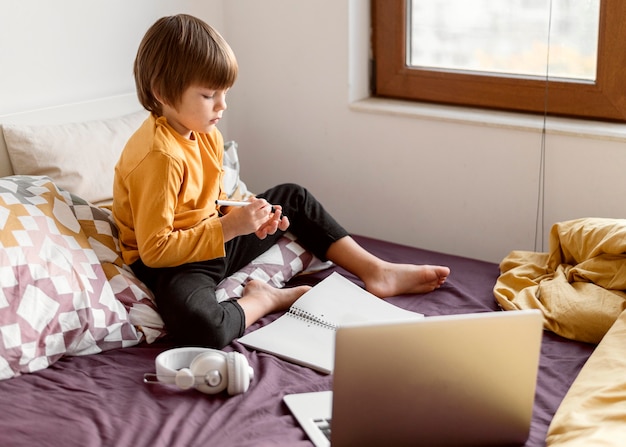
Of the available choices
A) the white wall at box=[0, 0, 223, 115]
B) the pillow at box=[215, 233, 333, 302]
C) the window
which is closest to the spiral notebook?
the pillow at box=[215, 233, 333, 302]

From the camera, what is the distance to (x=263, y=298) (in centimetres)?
185

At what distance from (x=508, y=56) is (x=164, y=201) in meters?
1.05

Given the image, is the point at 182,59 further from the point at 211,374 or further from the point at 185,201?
the point at 211,374

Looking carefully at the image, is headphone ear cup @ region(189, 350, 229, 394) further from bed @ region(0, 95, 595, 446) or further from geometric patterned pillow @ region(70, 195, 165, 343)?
geometric patterned pillow @ region(70, 195, 165, 343)

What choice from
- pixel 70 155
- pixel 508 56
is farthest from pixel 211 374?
pixel 508 56

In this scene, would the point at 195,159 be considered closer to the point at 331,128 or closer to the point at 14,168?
the point at 14,168

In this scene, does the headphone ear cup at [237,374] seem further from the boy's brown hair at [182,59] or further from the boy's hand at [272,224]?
the boy's brown hair at [182,59]

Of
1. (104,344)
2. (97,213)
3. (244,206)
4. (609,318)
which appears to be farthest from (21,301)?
(609,318)

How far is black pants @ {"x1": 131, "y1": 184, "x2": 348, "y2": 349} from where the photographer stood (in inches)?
66.8

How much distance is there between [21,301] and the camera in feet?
5.24

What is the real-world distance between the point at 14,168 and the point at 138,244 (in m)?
0.43

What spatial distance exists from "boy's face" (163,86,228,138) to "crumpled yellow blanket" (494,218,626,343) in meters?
0.72

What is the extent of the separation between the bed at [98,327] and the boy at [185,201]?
48mm

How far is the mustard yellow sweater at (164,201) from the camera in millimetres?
1745
